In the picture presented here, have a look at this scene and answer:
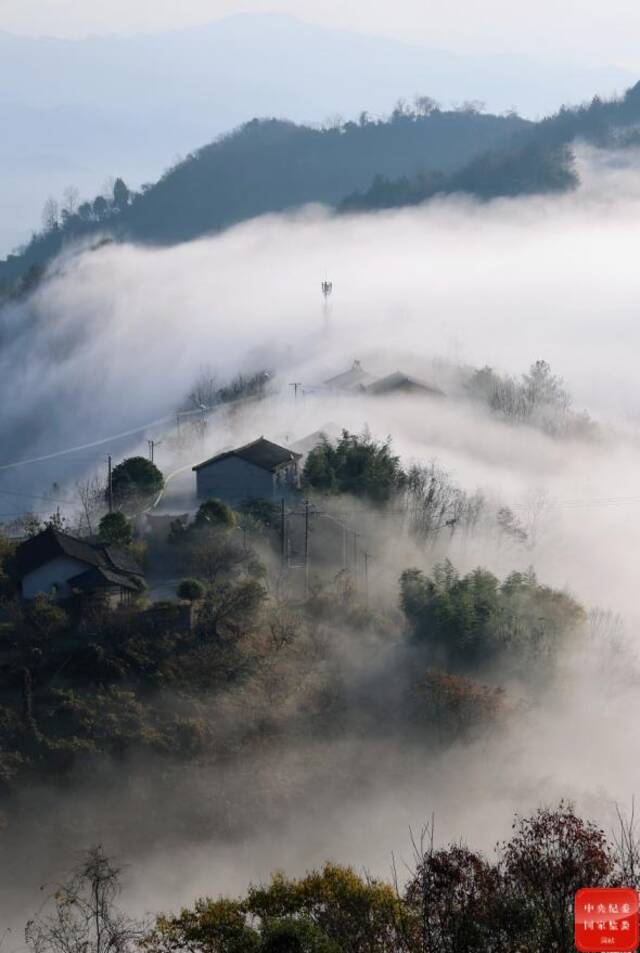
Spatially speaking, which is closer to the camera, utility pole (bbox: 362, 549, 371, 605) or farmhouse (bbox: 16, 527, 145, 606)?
farmhouse (bbox: 16, 527, 145, 606)

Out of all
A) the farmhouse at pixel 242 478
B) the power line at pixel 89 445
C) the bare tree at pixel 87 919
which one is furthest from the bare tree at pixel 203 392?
the bare tree at pixel 87 919

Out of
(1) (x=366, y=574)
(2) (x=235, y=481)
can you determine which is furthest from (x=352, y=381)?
(1) (x=366, y=574)

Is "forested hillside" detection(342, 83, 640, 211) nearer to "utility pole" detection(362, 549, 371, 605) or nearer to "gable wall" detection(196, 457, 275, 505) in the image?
"gable wall" detection(196, 457, 275, 505)

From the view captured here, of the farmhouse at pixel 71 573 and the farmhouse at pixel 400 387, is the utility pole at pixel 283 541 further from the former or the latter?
the farmhouse at pixel 400 387

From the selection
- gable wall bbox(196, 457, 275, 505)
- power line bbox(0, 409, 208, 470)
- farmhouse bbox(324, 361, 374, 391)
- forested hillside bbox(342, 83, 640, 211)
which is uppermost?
forested hillside bbox(342, 83, 640, 211)

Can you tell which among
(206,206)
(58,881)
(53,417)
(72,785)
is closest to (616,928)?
(58,881)

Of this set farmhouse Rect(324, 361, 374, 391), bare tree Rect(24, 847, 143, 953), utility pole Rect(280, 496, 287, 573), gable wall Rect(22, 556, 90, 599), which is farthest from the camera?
farmhouse Rect(324, 361, 374, 391)

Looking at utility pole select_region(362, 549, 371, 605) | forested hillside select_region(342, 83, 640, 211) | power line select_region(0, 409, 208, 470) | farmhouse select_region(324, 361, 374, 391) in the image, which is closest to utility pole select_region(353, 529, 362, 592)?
utility pole select_region(362, 549, 371, 605)
